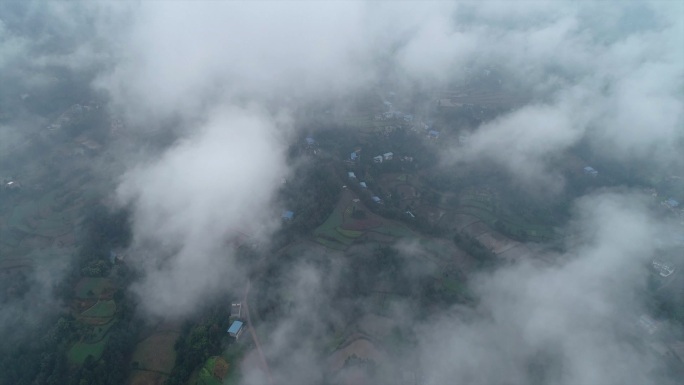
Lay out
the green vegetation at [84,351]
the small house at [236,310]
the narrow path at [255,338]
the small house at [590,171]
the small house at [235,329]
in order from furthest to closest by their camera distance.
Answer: the small house at [590,171] → the small house at [236,310] → the small house at [235,329] → the green vegetation at [84,351] → the narrow path at [255,338]

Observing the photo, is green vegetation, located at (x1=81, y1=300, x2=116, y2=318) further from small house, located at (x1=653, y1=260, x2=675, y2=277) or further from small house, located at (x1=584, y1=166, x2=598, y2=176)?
small house, located at (x1=584, y1=166, x2=598, y2=176)

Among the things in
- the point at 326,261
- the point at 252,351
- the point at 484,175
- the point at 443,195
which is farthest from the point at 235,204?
the point at 484,175

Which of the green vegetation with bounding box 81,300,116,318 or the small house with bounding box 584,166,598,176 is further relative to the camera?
the small house with bounding box 584,166,598,176

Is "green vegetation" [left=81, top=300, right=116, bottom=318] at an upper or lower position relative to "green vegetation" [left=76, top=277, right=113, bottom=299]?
lower

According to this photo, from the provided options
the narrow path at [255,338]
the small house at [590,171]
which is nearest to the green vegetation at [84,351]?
the narrow path at [255,338]

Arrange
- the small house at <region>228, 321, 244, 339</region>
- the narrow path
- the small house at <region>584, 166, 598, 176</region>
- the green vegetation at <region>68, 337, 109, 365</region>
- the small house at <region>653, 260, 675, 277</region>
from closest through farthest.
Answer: the narrow path, the green vegetation at <region>68, 337, 109, 365</region>, the small house at <region>228, 321, 244, 339</region>, the small house at <region>653, 260, 675, 277</region>, the small house at <region>584, 166, 598, 176</region>

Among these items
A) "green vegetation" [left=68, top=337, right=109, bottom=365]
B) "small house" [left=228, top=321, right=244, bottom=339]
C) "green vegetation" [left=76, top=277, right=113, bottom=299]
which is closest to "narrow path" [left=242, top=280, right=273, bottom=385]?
"small house" [left=228, top=321, right=244, bottom=339]

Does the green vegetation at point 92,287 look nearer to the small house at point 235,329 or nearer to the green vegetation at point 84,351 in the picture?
the green vegetation at point 84,351

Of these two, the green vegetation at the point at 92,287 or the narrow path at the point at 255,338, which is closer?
the narrow path at the point at 255,338
